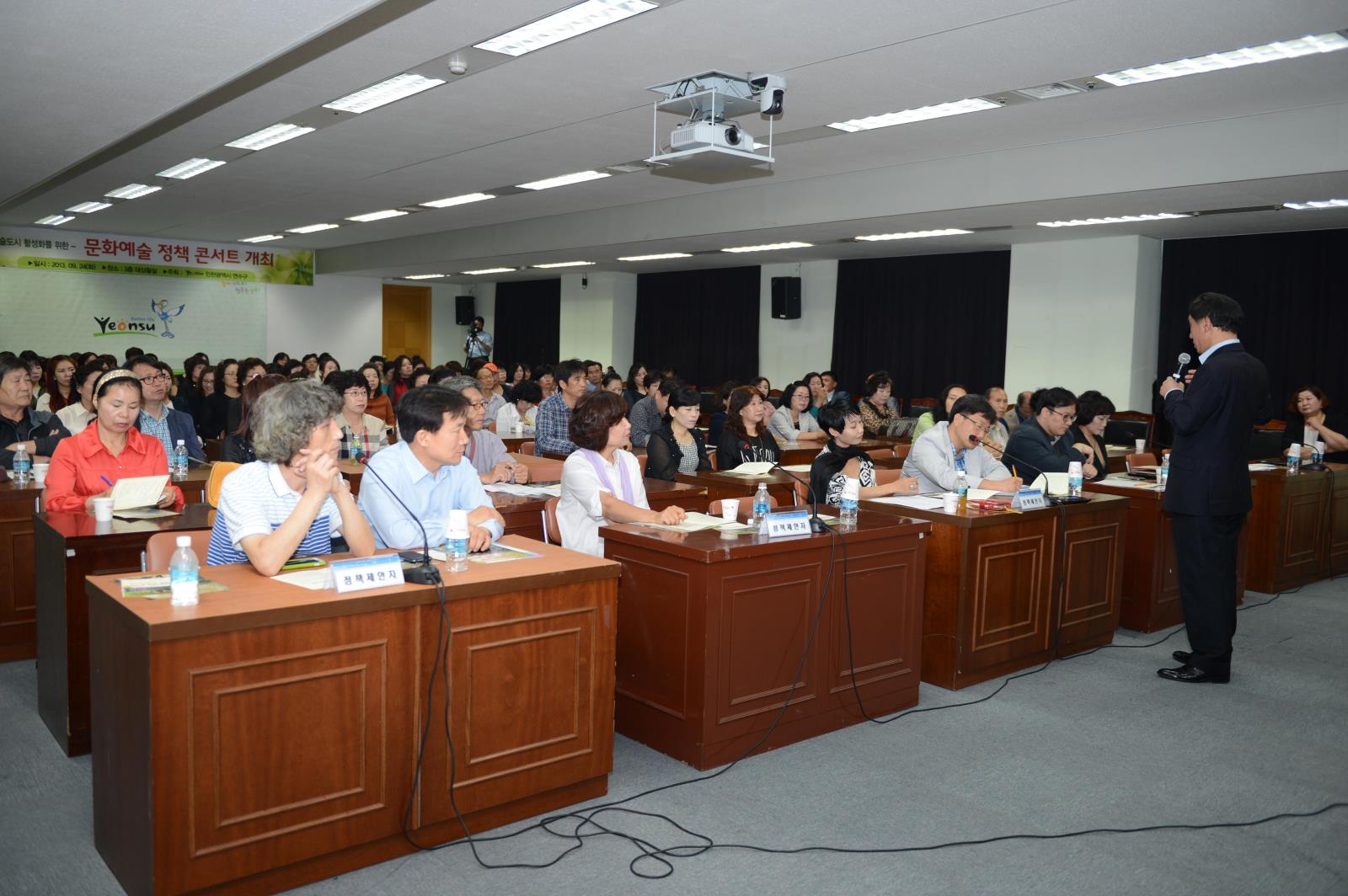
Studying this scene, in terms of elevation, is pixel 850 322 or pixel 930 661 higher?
pixel 850 322

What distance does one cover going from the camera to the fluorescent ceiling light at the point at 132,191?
10008mm

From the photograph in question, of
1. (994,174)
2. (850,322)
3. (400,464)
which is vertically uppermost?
(994,174)

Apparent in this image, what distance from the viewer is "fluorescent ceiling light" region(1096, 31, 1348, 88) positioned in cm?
496

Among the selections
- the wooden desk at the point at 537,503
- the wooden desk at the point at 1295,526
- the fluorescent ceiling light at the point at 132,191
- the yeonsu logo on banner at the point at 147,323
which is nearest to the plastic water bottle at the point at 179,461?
the wooden desk at the point at 537,503

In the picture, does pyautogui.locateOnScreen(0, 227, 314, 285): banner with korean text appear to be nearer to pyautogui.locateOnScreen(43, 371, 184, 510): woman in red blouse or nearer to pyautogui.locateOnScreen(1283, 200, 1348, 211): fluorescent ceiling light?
pyautogui.locateOnScreen(43, 371, 184, 510): woman in red blouse

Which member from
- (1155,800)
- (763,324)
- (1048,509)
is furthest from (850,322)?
(1155,800)

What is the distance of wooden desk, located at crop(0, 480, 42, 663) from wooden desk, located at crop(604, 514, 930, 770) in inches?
104

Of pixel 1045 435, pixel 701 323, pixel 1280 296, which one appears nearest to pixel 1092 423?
pixel 1045 435

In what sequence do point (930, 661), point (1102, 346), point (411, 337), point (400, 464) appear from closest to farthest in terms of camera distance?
point (400, 464), point (930, 661), point (1102, 346), point (411, 337)

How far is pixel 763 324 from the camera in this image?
46.6ft

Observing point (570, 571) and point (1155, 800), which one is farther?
point (1155, 800)

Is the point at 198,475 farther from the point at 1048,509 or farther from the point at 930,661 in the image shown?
the point at 1048,509

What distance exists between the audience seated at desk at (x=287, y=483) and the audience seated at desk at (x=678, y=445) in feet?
9.08

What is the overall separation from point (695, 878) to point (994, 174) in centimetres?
657
